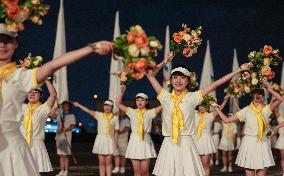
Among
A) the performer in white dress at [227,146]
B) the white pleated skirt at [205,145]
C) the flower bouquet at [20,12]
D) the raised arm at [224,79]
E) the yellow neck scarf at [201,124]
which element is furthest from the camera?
the performer in white dress at [227,146]

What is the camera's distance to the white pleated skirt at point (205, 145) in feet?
47.1

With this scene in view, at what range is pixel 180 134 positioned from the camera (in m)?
8.59

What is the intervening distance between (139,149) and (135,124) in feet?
1.94

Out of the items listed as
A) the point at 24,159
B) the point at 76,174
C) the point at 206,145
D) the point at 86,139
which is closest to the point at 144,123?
the point at 206,145

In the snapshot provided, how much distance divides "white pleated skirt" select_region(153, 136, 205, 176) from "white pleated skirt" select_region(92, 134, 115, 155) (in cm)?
557

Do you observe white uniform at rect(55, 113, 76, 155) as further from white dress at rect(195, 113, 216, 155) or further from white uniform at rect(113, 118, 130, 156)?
white dress at rect(195, 113, 216, 155)

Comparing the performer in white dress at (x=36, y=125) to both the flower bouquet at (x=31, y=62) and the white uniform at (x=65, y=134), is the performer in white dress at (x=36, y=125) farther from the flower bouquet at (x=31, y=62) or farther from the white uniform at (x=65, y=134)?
the white uniform at (x=65, y=134)

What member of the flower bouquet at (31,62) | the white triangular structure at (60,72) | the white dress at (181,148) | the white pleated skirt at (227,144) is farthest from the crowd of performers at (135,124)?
the white pleated skirt at (227,144)

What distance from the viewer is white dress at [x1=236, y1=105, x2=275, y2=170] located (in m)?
10.9

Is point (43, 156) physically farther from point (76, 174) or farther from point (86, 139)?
point (86, 139)

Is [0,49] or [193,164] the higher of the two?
[0,49]

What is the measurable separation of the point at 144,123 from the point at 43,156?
2.67m

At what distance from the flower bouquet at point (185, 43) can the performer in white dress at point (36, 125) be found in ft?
8.72

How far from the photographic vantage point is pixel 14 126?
431 cm
